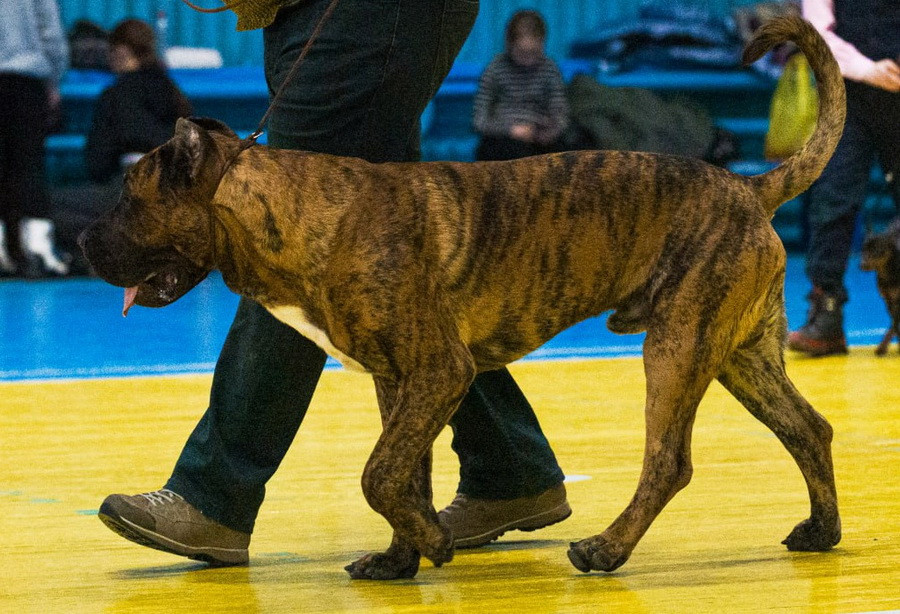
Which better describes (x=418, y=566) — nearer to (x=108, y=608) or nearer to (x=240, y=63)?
(x=108, y=608)

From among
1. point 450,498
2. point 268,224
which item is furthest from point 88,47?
point 268,224

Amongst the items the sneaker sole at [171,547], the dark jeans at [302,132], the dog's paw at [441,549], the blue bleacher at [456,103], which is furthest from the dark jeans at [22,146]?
the dog's paw at [441,549]

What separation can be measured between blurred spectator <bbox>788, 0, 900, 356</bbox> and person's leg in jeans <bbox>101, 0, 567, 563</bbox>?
12.7 ft

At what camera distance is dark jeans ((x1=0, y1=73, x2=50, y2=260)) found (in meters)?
11.4

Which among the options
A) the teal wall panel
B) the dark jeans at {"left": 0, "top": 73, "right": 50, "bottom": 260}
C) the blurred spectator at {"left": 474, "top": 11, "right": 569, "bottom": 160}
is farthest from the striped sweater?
the dark jeans at {"left": 0, "top": 73, "right": 50, "bottom": 260}

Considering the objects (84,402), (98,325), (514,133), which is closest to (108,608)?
(84,402)

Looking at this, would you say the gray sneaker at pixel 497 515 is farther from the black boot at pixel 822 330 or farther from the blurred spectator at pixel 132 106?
the blurred spectator at pixel 132 106

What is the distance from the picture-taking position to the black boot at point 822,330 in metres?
7.53

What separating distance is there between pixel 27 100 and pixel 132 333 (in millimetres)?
3282

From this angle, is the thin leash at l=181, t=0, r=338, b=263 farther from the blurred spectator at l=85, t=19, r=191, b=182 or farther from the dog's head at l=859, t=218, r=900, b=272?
the blurred spectator at l=85, t=19, r=191, b=182

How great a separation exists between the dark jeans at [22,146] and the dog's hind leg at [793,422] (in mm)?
8571

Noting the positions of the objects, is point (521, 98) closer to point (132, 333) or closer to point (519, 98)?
point (519, 98)

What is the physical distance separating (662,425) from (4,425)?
9.71 ft

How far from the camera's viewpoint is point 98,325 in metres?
9.14
